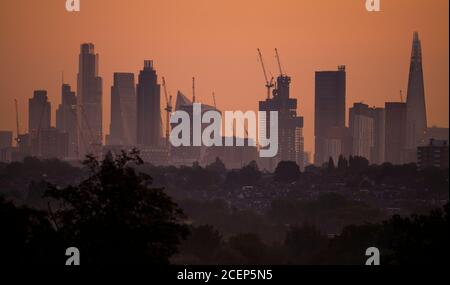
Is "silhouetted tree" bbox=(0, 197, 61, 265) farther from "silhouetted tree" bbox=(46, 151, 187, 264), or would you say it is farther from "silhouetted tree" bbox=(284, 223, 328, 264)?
"silhouetted tree" bbox=(284, 223, 328, 264)

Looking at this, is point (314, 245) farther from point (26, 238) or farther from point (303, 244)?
point (26, 238)

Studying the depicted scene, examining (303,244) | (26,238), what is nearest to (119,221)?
(26,238)

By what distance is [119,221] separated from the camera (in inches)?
2466

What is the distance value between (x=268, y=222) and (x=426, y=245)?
117m

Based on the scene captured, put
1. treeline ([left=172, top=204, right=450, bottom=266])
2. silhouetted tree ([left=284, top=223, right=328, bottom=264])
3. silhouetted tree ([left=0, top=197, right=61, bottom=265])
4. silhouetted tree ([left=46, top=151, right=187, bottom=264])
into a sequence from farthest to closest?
silhouetted tree ([left=284, top=223, right=328, bottom=264]) < treeline ([left=172, top=204, right=450, bottom=266]) < silhouetted tree ([left=0, top=197, right=61, bottom=265]) < silhouetted tree ([left=46, top=151, right=187, bottom=264])

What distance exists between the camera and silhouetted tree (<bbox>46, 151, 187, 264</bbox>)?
204 ft

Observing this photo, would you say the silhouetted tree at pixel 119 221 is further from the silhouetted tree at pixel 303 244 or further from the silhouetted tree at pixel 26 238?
the silhouetted tree at pixel 303 244

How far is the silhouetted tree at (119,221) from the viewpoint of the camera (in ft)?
204

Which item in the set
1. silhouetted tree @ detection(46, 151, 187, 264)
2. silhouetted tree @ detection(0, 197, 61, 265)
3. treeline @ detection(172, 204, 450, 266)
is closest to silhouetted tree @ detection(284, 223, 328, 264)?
treeline @ detection(172, 204, 450, 266)

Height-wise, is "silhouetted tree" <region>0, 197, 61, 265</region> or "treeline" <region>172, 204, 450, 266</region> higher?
"silhouetted tree" <region>0, 197, 61, 265</region>

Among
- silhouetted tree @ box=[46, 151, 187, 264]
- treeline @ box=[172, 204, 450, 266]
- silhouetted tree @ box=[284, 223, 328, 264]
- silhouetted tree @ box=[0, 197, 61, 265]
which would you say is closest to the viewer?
silhouetted tree @ box=[46, 151, 187, 264]
